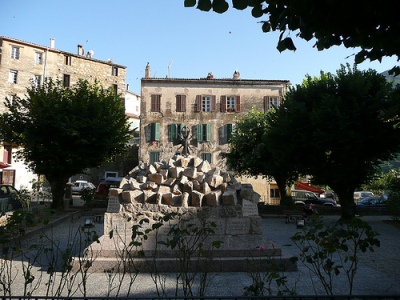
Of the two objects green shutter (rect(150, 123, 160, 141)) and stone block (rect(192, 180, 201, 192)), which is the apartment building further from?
stone block (rect(192, 180, 201, 192))

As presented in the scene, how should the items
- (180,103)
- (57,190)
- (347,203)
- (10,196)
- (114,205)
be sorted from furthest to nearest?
(180,103), (57,190), (347,203), (10,196), (114,205)

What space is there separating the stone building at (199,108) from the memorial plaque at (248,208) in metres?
21.9

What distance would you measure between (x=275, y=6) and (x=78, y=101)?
16.5 m

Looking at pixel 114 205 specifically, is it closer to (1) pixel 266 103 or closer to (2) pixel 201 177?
(2) pixel 201 177

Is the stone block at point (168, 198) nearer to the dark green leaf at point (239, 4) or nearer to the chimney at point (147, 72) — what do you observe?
the dark green leaf at point (239, 4)

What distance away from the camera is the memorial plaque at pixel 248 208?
6965 millimetres

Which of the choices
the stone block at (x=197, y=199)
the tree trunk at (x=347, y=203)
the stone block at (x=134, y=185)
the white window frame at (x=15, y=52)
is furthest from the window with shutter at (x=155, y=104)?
the stone block at (x=197, y=199)

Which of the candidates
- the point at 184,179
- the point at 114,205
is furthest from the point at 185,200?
the point at 114,205

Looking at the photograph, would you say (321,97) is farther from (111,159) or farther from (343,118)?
(111,159)

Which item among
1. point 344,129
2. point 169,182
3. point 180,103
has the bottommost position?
point 169,182

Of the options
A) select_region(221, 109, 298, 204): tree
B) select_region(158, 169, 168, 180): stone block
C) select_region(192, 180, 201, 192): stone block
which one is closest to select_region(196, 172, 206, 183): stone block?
select_region(192, 180, 201, 192): stone block

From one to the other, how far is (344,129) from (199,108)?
17.0 metres

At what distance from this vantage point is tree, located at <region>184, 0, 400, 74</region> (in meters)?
3.25

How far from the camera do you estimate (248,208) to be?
7.06 metres
